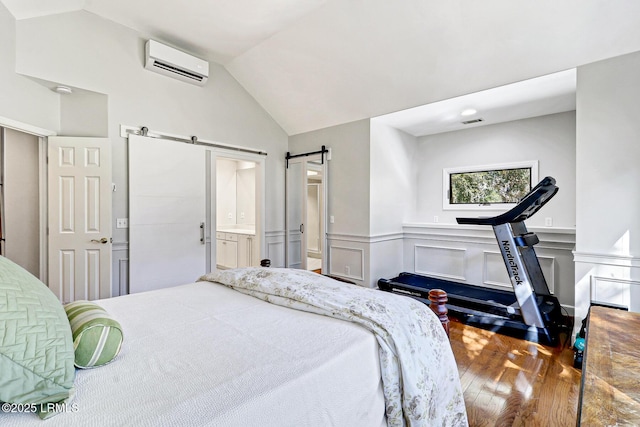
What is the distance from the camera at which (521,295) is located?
301 centimetres

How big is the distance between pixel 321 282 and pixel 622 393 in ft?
4.50

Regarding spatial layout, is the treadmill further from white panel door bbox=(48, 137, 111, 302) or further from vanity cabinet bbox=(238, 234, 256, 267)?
white panel door bbox=(48, 137, 111, 302)

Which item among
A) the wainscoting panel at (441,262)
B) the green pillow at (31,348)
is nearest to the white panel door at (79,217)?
the green pillow at (31,348)

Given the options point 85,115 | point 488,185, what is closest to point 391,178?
point 488,185

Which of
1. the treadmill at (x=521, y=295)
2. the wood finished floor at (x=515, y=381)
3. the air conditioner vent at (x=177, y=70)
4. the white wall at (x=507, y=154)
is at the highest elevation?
the air conditioner vent at (x=177, y=70)

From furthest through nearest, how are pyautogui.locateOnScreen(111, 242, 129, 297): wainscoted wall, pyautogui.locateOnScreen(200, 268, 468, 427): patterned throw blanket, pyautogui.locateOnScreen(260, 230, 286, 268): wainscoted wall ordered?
pyautogui.locateOnScreen(260, 230, 286, 268): wainscoted wall, pyautogui.locateOnScreen(111, 242, 129, 297): wainscoted wall, pyautogui.locateOnScreen(200, 268, 468, 427): patterned throw blanket

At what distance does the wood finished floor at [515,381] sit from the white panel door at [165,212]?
3.36 m

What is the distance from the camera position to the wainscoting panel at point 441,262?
454 centimetres

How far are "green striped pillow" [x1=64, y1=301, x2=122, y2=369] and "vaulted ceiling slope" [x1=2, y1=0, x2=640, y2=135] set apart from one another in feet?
10.5

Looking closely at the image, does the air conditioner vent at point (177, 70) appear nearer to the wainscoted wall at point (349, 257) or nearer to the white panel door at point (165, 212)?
the white panel door at point (165, 212)

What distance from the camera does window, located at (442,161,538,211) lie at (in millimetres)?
4285

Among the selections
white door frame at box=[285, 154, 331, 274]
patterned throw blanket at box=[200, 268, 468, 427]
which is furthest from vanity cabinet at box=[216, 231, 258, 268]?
patterned throw blanket at box=[200, 268, 468, 427]

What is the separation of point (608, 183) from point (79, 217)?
17.0 feet

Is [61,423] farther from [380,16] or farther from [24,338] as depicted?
[380,16]
